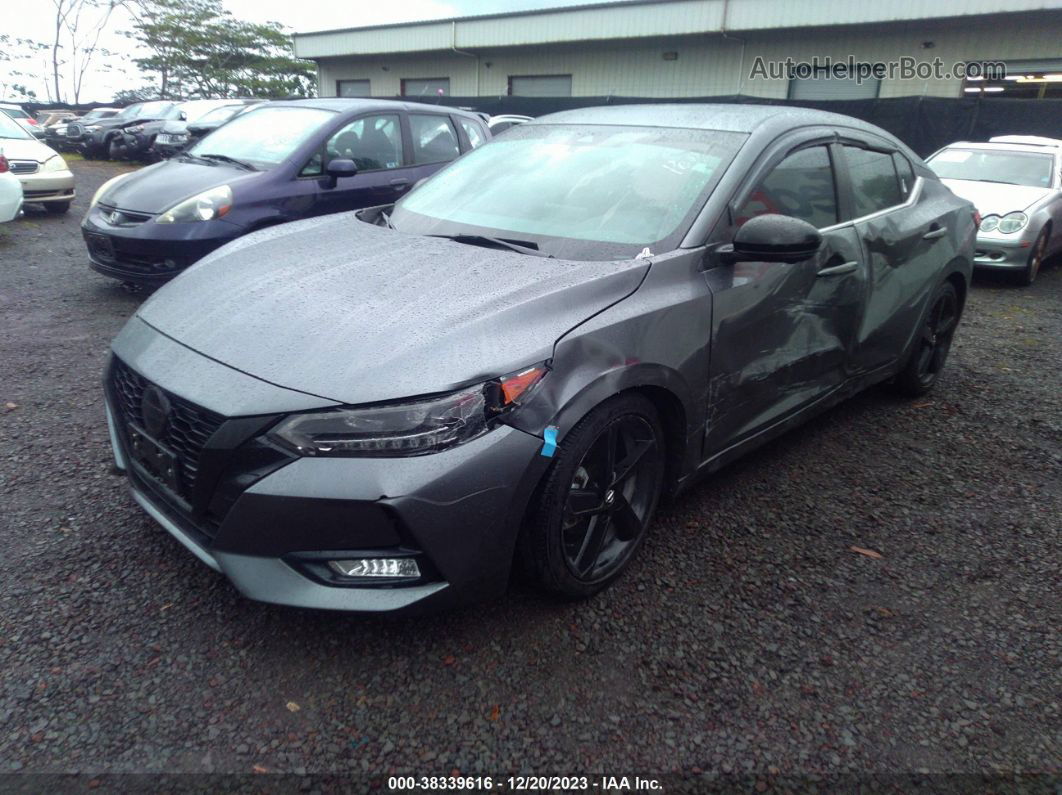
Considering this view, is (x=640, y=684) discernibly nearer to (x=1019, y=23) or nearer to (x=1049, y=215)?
(x=1049, y=215)

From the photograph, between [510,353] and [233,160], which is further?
[233,160]

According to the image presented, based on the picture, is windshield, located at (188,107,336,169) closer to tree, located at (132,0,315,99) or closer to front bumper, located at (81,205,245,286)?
front bumper, located at (81,205,245,286)

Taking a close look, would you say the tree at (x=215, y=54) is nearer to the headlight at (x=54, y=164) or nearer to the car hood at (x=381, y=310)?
the headlight at (x=54, y=164)

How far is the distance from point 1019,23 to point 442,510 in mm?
16067

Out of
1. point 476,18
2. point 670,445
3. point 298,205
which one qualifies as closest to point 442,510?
point 670,445

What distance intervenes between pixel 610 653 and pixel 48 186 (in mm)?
10504

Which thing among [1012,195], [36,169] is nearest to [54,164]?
[36,169]

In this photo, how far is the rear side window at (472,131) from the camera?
7480 millimetres

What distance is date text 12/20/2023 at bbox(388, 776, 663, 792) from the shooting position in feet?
6.54

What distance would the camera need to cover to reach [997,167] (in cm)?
938

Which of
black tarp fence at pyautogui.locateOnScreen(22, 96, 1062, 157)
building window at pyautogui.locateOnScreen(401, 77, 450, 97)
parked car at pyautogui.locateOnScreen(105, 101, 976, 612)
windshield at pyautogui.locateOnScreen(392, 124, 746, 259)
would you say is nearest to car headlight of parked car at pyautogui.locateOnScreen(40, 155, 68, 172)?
black tarp fence at pyautogui.locateOnScreen(22, 96, 1062, 157)

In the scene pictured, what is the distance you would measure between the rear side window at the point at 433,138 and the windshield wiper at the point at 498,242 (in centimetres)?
407

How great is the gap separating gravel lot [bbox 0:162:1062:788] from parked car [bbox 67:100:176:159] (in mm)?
17745

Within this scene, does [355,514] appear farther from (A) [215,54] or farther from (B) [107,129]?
(A) [215,54]
